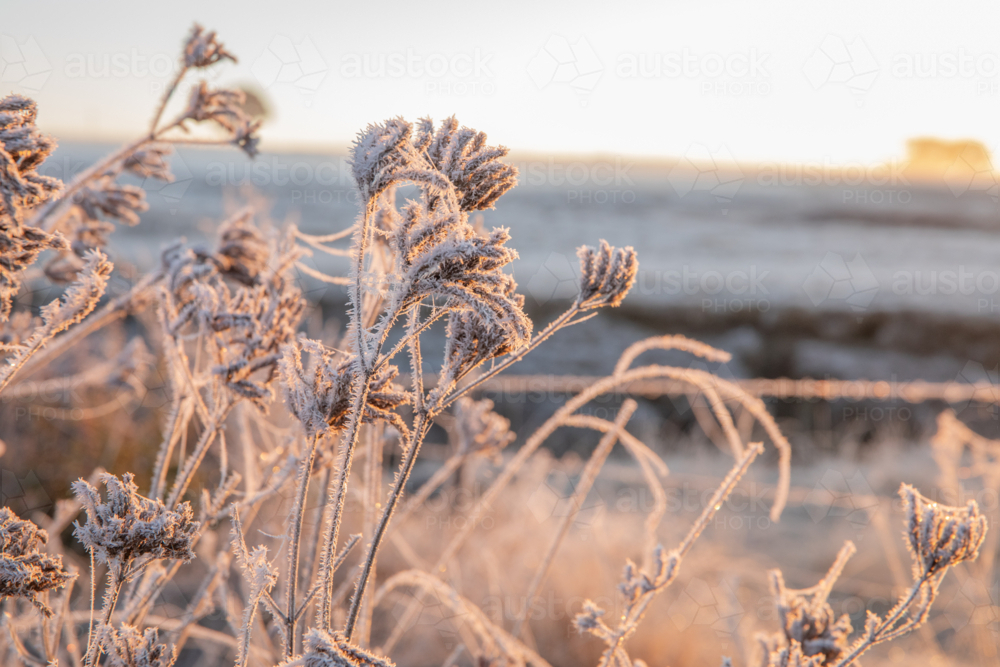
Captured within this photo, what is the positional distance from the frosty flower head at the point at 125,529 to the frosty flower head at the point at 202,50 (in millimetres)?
672

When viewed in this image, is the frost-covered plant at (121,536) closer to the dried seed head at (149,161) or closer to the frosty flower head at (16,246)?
the frosty flower head at (16,246)

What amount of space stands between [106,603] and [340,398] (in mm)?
239

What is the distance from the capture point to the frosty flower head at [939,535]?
0.60 m

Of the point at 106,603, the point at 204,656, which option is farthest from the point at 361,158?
the point at 204,656

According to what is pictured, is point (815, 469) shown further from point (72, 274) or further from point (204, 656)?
point (72, 274)

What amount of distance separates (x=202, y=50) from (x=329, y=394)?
A: 2.25ft

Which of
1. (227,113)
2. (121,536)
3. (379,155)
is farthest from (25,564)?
(227,113)

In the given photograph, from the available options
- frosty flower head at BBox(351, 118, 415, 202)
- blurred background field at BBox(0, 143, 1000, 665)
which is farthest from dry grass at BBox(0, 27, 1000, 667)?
blurred background field at BBox(0, 143, 1000, 665)

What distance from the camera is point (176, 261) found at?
34.7 inches

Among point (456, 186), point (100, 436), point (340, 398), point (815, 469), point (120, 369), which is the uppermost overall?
point (456, 186)

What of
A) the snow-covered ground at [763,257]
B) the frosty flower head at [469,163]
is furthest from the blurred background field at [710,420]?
the frosty flower head at [469,163]

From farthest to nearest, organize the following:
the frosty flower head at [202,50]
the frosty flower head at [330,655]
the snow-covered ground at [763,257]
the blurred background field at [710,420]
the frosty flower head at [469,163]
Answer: the snow-covered ground at [763,257]
the blurred background field at [710,420]
the frosty flower head at [202,50]
the frosty flower head at [469,163]
the frosty flower head at [330,655]

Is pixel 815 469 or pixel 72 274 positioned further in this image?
pixel 815 469

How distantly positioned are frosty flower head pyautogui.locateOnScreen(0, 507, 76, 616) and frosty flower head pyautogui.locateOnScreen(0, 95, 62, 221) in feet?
0.88
